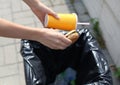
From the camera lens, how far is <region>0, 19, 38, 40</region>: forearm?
51.4 inches

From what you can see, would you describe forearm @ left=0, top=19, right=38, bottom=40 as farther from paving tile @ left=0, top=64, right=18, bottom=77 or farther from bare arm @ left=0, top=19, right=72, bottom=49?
paving tile @ left=0, top=64, right=18, bottom=77

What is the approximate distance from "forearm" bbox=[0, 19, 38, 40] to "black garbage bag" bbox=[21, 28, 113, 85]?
0.53 metres

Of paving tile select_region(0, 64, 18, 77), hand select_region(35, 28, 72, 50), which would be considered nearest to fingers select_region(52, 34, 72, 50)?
hand select_region(35, 28, 72, 50)

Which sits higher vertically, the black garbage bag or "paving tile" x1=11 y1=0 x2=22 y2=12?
"paving tile" x1=11 y1=0 x2=22 y2=12

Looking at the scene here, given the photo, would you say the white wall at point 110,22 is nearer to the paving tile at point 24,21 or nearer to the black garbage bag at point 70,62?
the black garbage bag at point 70,62

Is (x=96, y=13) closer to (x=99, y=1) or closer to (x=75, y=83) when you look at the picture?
(x=99, y=1)

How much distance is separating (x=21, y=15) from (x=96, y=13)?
3.64 ft

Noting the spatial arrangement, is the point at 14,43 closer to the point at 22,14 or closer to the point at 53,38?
the point at 22,14

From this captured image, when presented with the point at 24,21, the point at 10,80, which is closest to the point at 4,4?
the point at 24,21

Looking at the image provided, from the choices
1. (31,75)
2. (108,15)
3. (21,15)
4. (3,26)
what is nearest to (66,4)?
(21,15)

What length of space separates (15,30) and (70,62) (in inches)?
38.4

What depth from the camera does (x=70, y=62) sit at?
2.21m

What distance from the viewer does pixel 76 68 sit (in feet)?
7.29

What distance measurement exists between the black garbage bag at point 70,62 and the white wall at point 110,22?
0.38 meters
